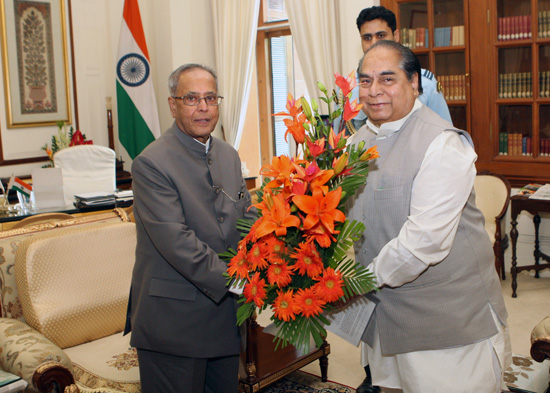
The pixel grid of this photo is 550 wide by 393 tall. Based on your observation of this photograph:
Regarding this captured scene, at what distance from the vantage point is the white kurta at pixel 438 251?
1618 millimetres

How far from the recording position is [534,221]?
4895 millimetres

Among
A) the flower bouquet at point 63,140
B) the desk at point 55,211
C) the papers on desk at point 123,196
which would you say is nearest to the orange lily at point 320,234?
the desk at point 55,211

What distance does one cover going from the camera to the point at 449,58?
508cm

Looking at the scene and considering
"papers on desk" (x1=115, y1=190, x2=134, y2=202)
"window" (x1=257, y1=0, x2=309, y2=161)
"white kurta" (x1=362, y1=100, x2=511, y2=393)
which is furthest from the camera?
"window" (x1=257, y1=0, x2=309, y2=161)

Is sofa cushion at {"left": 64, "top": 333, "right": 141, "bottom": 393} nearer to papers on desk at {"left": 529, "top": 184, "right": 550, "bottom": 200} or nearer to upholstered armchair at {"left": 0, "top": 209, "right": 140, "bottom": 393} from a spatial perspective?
upholstered armchair at {"left": 0, "top": 209, "right": 140, "bottom": 393}

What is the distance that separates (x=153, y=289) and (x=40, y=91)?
494 cm

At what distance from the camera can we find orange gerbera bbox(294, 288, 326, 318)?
153 centimetres

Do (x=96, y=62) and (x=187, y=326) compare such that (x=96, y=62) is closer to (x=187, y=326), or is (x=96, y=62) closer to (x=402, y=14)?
(x=402, y=14)

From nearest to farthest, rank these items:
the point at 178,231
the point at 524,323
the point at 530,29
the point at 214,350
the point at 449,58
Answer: the point at 178,231, the point at 214,350, the point at 524,323, the point at 530,29, the point at 449,58

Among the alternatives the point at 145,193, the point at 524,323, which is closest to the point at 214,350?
the point at 145,193

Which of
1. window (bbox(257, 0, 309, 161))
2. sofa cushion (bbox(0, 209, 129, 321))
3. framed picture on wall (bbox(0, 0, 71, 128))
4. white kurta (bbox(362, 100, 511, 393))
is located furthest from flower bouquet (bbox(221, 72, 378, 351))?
window (bbox(257, 0, 309, 161))

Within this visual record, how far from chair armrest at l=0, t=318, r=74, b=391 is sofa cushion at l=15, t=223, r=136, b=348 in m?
0.17

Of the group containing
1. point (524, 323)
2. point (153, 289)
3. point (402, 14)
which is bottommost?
point (524, 323)

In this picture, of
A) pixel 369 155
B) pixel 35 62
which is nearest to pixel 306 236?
pixel 369 155
